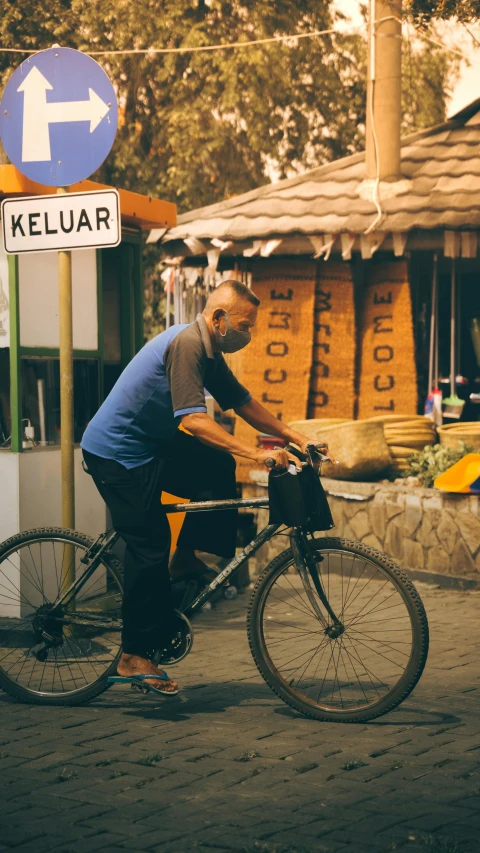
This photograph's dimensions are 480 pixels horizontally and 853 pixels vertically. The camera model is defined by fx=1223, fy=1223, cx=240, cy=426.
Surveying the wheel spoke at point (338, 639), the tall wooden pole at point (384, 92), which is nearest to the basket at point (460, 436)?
the tall wooden pole at point (384, 92)

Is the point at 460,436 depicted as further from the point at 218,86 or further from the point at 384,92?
the point at 218,86

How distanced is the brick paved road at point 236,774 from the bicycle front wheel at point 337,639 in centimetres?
12

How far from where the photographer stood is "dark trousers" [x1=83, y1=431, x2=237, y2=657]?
517 centimetres

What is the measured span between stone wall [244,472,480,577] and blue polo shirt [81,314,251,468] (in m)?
3.99

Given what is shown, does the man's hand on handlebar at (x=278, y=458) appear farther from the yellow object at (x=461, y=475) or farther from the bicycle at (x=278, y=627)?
the yellow object at (x=461, y=475)

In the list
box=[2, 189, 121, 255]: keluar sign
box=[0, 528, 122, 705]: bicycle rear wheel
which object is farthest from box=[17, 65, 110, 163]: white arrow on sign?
box=[0, 528, 122, 705]: bicycle rear wheel

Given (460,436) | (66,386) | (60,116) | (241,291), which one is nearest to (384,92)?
(460,436)

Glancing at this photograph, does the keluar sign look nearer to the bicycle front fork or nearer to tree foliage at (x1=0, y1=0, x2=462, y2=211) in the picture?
the bicycle front fork

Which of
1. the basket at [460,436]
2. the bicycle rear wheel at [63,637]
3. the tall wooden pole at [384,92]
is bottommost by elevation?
the bicycle rear wheel at [63,637]

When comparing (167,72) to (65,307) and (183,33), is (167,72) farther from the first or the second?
(65,307)

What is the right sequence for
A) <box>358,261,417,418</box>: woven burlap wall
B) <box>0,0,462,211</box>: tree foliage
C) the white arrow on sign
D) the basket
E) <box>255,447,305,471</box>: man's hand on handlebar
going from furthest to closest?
1. <box>0,0,462,211</box>: tree foliage
2. <box>358,261,417,418</box>: woven burlap wall
3. the basket
4. the white arrow on sign
5. <box>255,447,305,471</box>: man's hand on handlebar

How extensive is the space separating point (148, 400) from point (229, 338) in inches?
17.1

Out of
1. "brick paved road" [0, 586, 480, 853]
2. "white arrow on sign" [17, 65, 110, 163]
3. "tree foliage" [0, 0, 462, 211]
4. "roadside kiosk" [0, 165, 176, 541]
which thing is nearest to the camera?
"brick paved road" [0, 586, 480, 853]

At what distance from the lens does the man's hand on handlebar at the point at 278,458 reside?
4.91 m
